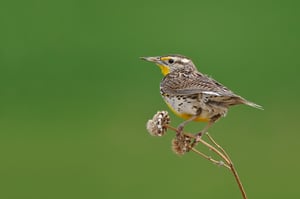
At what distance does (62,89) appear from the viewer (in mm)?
10445

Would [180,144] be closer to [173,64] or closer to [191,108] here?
[191,108]

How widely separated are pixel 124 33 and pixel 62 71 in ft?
4.73

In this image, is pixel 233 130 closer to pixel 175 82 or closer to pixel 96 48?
pixel 96 48

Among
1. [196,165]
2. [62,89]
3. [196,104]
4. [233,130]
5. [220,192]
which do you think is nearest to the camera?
[196,104]

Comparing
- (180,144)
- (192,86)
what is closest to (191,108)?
(192,86)

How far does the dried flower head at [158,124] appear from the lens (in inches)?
124

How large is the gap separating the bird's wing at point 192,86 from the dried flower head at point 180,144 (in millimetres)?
362

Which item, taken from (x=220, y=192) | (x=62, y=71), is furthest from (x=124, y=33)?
(x=220, y=192)

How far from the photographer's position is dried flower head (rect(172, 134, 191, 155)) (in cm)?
323

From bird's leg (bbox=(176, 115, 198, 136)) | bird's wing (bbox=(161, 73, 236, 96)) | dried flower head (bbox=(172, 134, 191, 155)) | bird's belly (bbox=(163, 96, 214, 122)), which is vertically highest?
bird's wing (bbox=(161, 73, 236, 96))

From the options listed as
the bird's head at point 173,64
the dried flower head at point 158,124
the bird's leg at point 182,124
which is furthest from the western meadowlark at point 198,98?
the bird's head at point 173,64

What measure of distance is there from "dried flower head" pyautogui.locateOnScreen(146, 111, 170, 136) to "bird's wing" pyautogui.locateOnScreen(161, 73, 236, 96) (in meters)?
0.42

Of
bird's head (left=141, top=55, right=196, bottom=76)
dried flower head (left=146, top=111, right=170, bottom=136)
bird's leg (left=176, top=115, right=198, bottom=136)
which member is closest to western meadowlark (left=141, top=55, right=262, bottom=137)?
bird's leg (left=176, top=115, right=198, bottom=136)

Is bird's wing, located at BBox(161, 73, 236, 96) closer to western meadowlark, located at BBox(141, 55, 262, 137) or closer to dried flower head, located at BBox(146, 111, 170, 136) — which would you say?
western meadowlark, located at BBox(141, 55, 262, 137)
